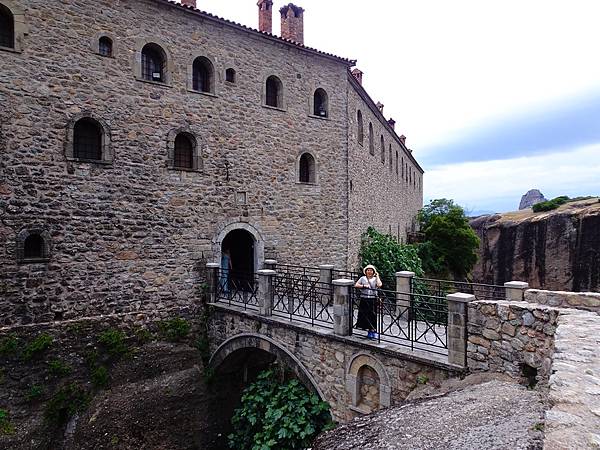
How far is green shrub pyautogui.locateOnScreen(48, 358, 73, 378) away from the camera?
30.8 feet

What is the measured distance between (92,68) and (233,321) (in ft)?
24.8

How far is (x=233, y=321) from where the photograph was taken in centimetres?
1062

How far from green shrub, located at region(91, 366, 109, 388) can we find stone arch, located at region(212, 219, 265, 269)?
414 cm

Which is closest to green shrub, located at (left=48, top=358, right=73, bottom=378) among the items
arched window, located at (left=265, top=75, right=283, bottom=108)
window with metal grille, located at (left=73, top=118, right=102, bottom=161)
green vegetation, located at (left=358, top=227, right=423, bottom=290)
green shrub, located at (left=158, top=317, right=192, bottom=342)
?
green shrub, located at (left=158, top=317, right=192, bottom=342)

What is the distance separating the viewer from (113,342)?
1020 cm

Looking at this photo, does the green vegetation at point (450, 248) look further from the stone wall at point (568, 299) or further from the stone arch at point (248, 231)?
the stone wall at point (568, 299)

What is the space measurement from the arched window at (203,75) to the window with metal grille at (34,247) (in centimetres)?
597

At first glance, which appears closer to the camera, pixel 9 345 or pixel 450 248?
pixel 9 345

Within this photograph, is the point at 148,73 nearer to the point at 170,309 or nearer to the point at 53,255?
the point at 53,255

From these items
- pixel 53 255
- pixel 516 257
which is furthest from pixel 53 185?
pixel 516 257

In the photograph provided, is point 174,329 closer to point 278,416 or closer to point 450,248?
point 278,416

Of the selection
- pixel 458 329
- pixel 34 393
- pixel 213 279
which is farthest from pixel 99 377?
pixel 458 329

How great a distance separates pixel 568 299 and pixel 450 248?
19.8m

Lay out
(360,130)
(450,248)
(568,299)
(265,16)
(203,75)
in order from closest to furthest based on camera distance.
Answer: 1. (568,299)
2. (203,75)
3. (265,16)
4. (360,130)
5. (450,248)
